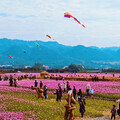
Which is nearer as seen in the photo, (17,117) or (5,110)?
(17,117)

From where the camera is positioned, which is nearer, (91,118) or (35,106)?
(91,118)

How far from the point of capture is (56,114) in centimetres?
2180

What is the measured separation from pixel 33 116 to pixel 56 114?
2.38 metres

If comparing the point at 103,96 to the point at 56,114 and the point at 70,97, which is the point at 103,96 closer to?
the point at 56,114

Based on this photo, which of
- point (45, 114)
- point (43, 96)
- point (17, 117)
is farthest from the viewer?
point (43, 96)

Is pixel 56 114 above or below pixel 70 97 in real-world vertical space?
below

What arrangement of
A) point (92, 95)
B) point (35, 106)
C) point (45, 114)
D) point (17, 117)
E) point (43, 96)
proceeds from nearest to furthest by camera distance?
point (17, 117) < point (45, 114) < point (35, 106) < point (43, 96) < point (92, 95)

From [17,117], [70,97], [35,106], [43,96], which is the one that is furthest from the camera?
[43,96]

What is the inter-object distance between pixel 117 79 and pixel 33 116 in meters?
40.9

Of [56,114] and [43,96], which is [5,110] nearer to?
[56,114]

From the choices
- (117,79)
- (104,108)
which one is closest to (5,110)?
(104,108)

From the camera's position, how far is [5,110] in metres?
22.4

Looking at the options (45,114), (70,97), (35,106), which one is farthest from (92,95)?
(70,97)

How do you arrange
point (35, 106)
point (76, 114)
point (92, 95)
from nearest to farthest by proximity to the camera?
1. point (76, 114)
2. point (35, 106)
3. point (92, 95)
